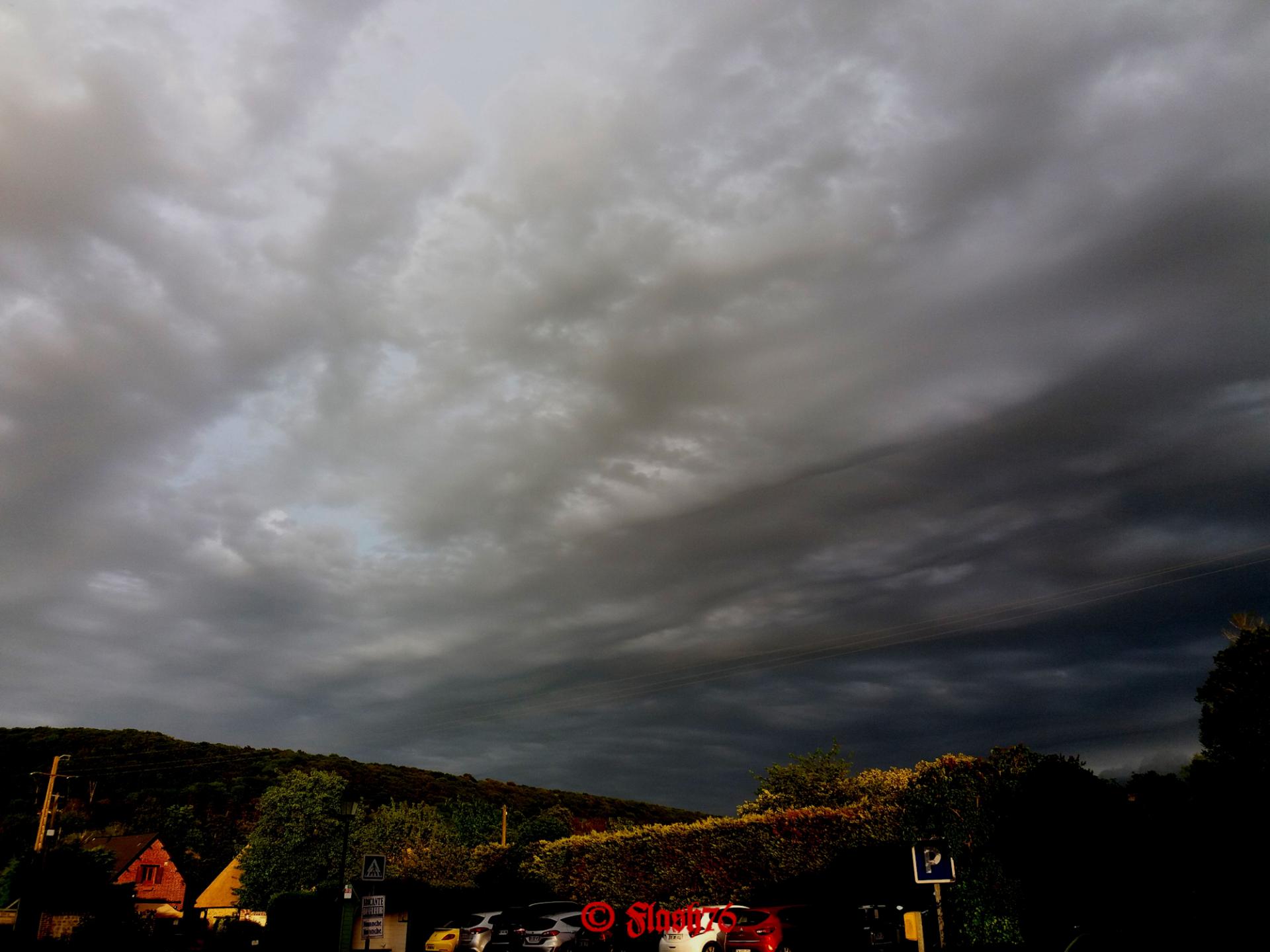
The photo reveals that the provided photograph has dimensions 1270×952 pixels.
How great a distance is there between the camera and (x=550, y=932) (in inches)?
1200

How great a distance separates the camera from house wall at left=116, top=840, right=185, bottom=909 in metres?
73.6

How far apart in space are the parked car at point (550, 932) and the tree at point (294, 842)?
112 ft

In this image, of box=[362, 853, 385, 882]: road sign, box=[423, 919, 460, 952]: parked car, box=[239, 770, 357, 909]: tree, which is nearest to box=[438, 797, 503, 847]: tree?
box=[239, 770, 357, 909]: tree

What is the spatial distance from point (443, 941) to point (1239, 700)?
126 feet

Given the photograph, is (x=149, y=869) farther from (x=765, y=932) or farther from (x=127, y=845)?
(x=765, y=932)

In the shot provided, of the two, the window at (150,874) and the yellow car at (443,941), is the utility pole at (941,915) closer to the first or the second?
the yellow car at (443,941)

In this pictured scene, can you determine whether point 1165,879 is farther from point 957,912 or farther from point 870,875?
point 870,875

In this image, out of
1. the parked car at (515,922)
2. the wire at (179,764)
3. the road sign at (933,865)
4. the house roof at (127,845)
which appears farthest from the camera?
the wire at (179,764)

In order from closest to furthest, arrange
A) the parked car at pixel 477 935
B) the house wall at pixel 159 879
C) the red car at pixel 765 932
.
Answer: the red car at pixel 765 932
the parked car at pixel 477 935
the house wall at pixel 159 879

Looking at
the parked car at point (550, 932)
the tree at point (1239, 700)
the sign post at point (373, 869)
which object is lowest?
the parked car at point (550, 932)

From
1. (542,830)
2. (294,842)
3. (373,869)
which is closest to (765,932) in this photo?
(373,869)

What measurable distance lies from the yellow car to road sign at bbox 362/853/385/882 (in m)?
17.9

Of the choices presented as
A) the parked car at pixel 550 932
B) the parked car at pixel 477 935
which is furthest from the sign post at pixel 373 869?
the parked car at pixel 477 935

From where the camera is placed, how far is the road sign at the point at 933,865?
57.0 feet
